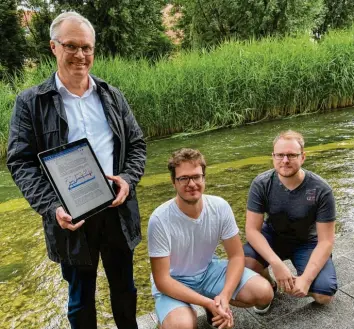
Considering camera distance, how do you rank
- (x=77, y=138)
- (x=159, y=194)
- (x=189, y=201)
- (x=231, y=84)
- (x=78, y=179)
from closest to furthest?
(x=78, y=179) → (x=77, y=138) → (x=189, y=201) → (x=159, y=194) → (x=231, y=84)

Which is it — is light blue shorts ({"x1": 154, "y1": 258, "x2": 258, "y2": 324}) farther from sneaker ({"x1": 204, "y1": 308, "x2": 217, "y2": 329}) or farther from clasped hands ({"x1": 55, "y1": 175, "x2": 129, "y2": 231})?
clasped hands ({"x1": 55, "y1": 175, "x2": 129, "y2": 231})

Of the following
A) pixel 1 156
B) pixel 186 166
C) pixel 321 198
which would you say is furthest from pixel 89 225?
pixel 1 156

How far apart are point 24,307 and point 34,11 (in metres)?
18.8

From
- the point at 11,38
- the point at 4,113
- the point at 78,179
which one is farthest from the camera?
the point at 11,38

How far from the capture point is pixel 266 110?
30.7ft

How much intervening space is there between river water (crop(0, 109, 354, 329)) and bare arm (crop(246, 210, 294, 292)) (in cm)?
85

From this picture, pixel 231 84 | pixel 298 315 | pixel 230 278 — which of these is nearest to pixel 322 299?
pixel 298 315

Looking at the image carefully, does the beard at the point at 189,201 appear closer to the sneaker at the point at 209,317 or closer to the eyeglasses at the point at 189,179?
the eyeglasses at the point at 189,179

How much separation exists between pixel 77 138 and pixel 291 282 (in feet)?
4.54

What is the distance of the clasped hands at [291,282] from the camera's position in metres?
2.07

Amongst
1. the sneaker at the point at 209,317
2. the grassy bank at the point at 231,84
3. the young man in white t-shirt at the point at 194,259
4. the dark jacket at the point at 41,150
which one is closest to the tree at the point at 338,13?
the grassy bank at the point at 231,84

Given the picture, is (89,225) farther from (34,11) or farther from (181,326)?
(34,11)

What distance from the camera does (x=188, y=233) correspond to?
203 cm

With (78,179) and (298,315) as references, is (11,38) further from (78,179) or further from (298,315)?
(298,315)
